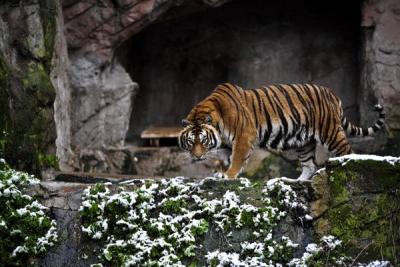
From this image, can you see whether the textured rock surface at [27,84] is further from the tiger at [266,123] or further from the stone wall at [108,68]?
the tiger at [266,123]

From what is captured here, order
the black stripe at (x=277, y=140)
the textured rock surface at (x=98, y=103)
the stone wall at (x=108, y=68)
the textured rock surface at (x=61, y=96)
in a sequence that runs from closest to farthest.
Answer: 1. the black stripe at (x=277, y=140)
2. the textured rock surface at (x=61, y=96)
3. the stone wall at (x=108, y=68)
4. the textured rock surface at (x=98, y=103)

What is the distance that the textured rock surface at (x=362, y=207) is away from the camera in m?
5.69

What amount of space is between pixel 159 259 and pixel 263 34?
5954 mm

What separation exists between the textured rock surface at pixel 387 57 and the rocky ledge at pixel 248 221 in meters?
3.95

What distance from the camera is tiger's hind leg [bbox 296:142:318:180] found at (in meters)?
8.29

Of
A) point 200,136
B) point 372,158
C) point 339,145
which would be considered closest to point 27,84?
point 200,136

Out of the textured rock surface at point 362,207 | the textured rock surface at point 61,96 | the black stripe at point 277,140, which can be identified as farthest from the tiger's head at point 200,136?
the textured rock surface at point 61,96

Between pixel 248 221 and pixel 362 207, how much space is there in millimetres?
876

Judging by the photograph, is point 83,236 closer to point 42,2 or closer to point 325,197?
point 325,197

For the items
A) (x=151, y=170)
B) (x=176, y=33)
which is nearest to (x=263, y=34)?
(x=176, y=33)

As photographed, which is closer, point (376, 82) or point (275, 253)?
point (275, 253)

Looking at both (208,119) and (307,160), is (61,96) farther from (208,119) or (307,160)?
(307,160)

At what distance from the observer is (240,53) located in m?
11.0

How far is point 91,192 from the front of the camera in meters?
5.96
